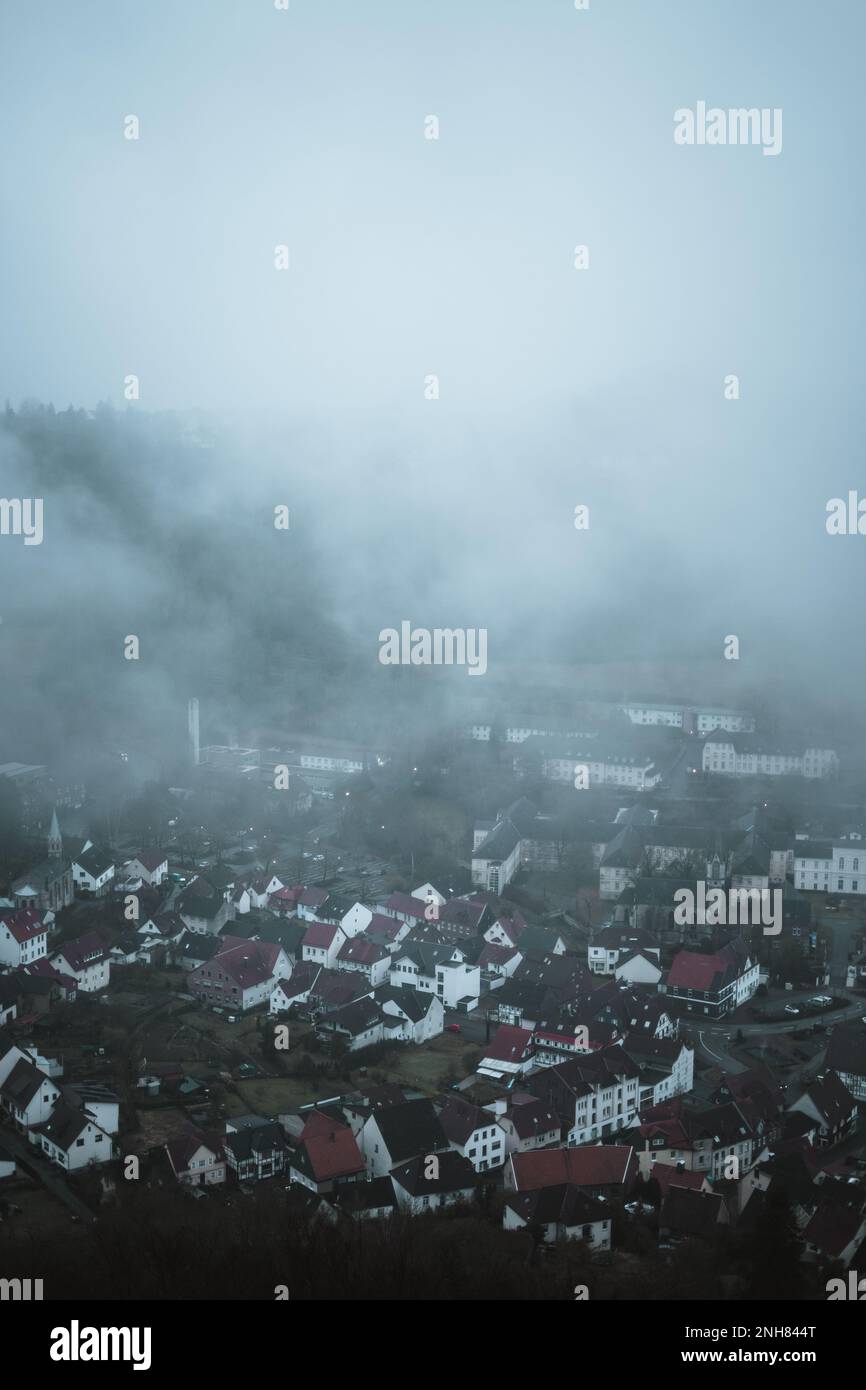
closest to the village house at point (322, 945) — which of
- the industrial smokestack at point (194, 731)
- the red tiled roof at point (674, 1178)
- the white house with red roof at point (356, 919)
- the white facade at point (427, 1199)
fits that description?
the white house with red roof at point (356, 919)

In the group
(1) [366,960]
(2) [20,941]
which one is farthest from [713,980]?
(2) [20,941]

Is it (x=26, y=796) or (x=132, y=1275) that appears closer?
(x=132, y=1275)

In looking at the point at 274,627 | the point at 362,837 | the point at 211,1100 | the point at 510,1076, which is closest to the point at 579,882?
the point at 362,837

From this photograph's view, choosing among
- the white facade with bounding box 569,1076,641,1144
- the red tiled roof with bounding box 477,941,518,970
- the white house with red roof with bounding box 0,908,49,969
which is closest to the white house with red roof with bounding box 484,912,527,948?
the red tiled roof with bounding box 477,941,518,970

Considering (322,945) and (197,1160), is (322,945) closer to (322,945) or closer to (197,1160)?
(322,945)

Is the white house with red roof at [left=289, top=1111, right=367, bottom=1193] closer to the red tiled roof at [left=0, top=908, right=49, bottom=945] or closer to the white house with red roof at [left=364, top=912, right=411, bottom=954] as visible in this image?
the white house with red roof at [left=364, top=912, right=411, bottom=954]
